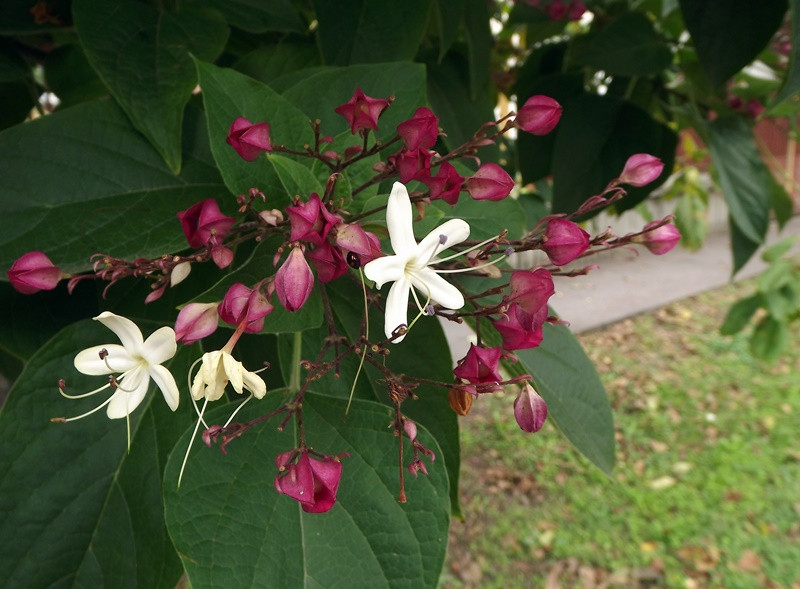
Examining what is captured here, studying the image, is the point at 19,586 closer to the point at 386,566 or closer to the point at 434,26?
the point at 386,566

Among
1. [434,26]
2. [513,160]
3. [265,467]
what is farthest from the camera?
[513,160]

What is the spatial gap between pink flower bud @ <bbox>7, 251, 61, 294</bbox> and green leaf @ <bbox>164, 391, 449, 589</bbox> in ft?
0.34

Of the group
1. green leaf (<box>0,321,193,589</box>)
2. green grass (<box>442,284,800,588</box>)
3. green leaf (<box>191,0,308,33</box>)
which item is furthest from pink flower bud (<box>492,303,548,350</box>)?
green grass (<box>442,284,800,588</box>)

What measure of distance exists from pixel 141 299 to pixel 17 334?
0.33ft

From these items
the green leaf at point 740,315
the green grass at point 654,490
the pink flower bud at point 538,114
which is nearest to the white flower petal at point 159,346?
the pink flower bud at point 538,114

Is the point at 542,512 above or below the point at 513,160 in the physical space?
below

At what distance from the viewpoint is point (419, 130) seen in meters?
0.34

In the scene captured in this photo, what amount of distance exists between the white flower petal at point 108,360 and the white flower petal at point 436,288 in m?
0.14

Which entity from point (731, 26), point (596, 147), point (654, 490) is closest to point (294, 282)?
point (731, 26)

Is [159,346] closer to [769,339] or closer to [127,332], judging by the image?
[127,332]

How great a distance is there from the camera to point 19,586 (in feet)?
1.41

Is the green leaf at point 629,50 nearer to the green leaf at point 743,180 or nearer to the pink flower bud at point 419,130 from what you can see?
the green leaf at point 743,180

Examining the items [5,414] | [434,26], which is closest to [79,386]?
[5,414]

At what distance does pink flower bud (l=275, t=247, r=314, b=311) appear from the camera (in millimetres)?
295
